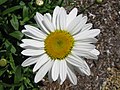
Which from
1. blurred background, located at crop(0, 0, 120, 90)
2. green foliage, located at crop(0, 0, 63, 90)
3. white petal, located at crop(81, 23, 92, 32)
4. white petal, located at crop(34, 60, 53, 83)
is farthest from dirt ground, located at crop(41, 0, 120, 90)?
white petal, located at crop(81, 23, 92, 32)

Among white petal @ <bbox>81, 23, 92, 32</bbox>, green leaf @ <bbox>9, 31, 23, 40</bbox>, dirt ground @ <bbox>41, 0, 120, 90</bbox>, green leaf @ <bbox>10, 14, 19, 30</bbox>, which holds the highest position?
green leaf @ <bbox>10, 14, 19, 30</bbox>

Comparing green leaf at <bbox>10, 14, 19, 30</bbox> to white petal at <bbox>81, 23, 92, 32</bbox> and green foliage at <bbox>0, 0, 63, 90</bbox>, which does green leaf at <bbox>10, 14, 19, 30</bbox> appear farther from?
white petal at <bbox>81, 23, 92, 32</bbox>

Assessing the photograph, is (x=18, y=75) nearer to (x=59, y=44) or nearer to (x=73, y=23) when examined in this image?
(x=59, y=44)

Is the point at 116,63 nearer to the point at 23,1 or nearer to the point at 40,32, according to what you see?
the point at 23,1

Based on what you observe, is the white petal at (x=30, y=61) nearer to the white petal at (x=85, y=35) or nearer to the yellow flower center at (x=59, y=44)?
the yellow flower center at (x=59, y=44)

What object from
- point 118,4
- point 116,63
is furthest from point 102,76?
point 118,4

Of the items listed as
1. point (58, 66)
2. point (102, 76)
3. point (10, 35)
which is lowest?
point (102, 76)
